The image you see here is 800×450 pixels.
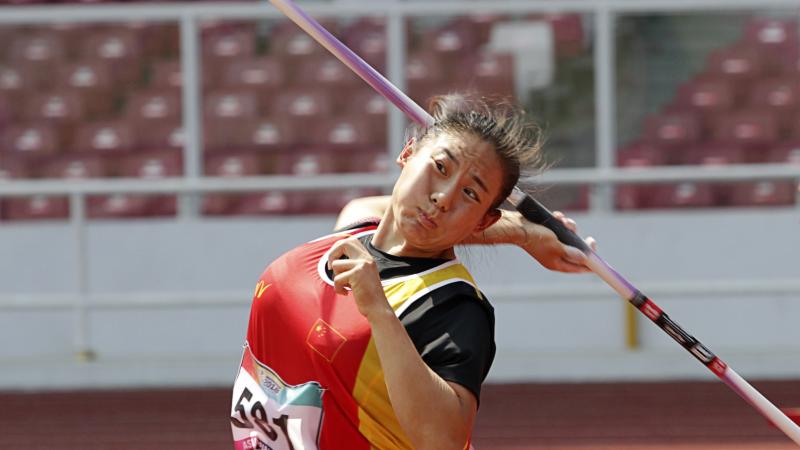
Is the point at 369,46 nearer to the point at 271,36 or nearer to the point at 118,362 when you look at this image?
the point at 271,36

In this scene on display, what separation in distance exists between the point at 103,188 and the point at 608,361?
2651mm

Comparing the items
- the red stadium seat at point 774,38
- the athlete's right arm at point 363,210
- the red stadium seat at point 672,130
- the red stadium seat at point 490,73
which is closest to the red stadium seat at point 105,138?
the red stadium seat at point 490,73

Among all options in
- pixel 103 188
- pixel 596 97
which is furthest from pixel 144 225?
pixel 596 97

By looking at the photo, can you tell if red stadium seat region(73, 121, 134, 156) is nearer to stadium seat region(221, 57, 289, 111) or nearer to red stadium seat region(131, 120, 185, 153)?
red stadium seat region(131, 120, 185, 153)

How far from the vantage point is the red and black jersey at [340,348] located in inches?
76.0

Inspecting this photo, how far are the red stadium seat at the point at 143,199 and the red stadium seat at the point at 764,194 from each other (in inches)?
126

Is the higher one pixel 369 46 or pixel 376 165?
pixel 369 46

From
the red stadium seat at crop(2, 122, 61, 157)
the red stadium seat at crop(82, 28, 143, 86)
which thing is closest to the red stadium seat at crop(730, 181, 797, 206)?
the red stadium seat at crop(82, 28, 143, 86)

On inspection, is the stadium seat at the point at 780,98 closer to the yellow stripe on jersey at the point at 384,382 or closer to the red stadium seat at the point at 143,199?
the red stadium seat at the point at 143,199

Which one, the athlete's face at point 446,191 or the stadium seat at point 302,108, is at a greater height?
the athlete's face at point 446,191

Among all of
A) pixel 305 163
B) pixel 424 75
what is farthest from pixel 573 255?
pixel 305 163

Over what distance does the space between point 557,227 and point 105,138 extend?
5702mm

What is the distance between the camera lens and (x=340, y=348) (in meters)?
1.97

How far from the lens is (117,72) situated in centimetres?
765
